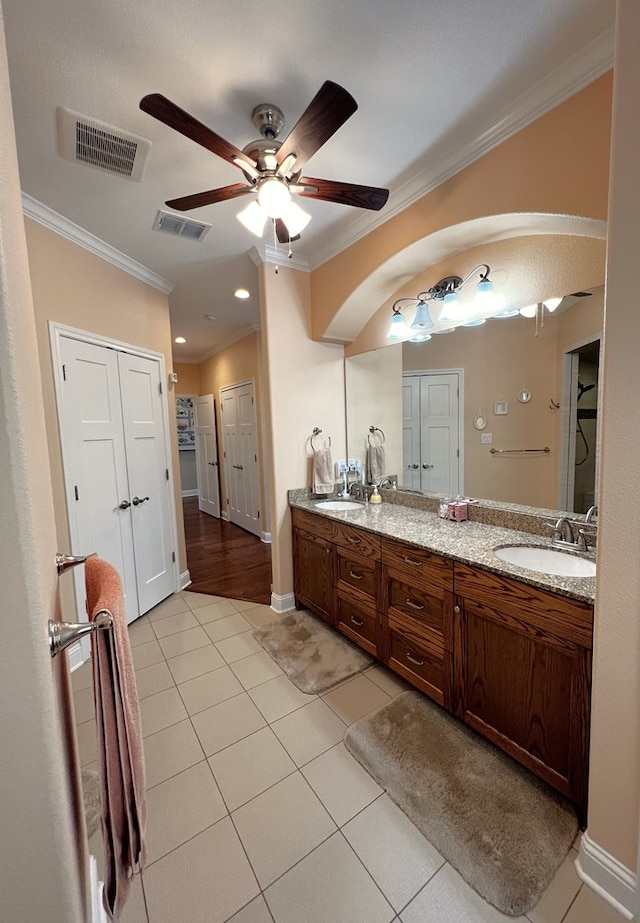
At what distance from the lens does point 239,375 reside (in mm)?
4797

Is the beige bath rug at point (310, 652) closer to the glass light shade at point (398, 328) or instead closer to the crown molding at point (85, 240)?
the glass light shade at point (398, 328)

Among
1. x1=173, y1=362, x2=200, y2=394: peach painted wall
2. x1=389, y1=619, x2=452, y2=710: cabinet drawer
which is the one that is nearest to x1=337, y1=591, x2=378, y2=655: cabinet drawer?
x1=389, y1=619, x2=452, y2=710: cabinet drawer

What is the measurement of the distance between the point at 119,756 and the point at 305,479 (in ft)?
7.32

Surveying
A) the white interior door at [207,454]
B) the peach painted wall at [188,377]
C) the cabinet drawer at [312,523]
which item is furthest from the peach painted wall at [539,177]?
the peach painted wall at [188,377]

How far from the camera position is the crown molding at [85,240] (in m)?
1.98

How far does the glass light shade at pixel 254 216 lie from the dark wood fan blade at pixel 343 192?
0.18m

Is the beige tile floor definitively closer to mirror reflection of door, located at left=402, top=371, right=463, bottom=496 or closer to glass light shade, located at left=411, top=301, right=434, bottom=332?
mirror reflection of door, located at left=402, top=371, right=463, bottom=496

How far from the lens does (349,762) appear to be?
1.54 meters

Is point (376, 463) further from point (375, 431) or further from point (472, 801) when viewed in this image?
point (472, 801)

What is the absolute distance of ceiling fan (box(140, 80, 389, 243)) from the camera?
Answer: 1137 mm

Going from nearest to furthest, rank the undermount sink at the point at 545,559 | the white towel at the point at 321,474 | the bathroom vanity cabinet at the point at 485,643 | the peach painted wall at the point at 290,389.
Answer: the bathroom vanity cabinet at the point at 485,643, the undermount sink at the point at 545,559, the peach painted wall at the point at 290,389, the white towel at the point at 321,474

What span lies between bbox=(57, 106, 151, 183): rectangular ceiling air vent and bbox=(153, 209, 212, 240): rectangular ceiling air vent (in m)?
0.37

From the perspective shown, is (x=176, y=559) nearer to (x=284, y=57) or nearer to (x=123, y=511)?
(x=123, y=511)

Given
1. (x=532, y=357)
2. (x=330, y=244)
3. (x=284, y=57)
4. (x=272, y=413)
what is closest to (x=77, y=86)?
(x=284, y=57)
